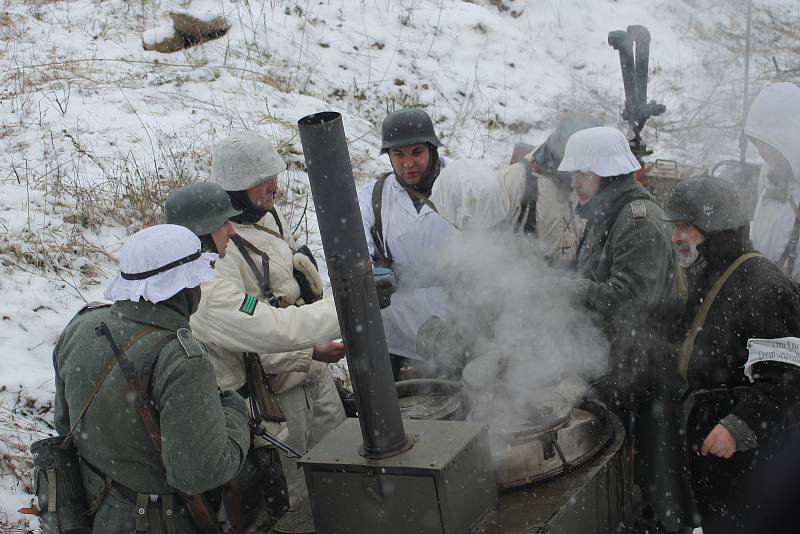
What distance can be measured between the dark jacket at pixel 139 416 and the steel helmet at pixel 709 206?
2153mm

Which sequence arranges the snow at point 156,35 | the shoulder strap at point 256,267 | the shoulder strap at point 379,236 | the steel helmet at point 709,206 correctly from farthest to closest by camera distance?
the snow at point 156,35 < the shoulder strap at point 379,236 < the shoulder strap at point 256,267 < the steel helmet at point 709,206

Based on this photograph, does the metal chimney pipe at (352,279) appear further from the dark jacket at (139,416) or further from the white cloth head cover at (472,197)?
the white cloth head cover at (472,197)

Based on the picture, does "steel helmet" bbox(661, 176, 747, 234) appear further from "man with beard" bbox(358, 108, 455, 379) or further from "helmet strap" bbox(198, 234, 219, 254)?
"helmet strap" bbox(198, 234, 219, 254)

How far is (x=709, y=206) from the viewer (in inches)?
133

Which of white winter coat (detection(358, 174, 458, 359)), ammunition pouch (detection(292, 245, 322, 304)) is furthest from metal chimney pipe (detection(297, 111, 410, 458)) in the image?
white winter coat (detection(358, 174, 458, 359))

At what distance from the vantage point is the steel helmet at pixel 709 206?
3.36m

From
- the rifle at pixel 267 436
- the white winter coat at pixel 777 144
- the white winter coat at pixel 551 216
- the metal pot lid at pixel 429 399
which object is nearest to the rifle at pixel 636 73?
the white winter coat at pixel 551 216

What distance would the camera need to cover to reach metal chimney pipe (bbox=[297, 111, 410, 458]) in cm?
259

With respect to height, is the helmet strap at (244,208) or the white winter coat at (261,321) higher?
the helmet strap at (244,208)

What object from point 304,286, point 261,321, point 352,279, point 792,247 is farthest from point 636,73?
point 352,279

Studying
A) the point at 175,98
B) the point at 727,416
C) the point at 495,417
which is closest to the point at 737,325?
the point at 727,416

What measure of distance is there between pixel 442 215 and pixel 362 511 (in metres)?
1.92

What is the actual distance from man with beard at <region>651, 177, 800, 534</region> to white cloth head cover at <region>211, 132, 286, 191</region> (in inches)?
79.4

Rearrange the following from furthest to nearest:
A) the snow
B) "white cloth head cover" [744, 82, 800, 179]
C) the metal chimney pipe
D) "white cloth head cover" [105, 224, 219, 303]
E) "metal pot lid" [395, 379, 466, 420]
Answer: the snow → "white cloth head cover" [744, 82, 800, 179] → "metal pot lid" [395, 379, 466, 420] → "white cloth head cover" [105, 224, 219, 303] → the metal chimney pipe
